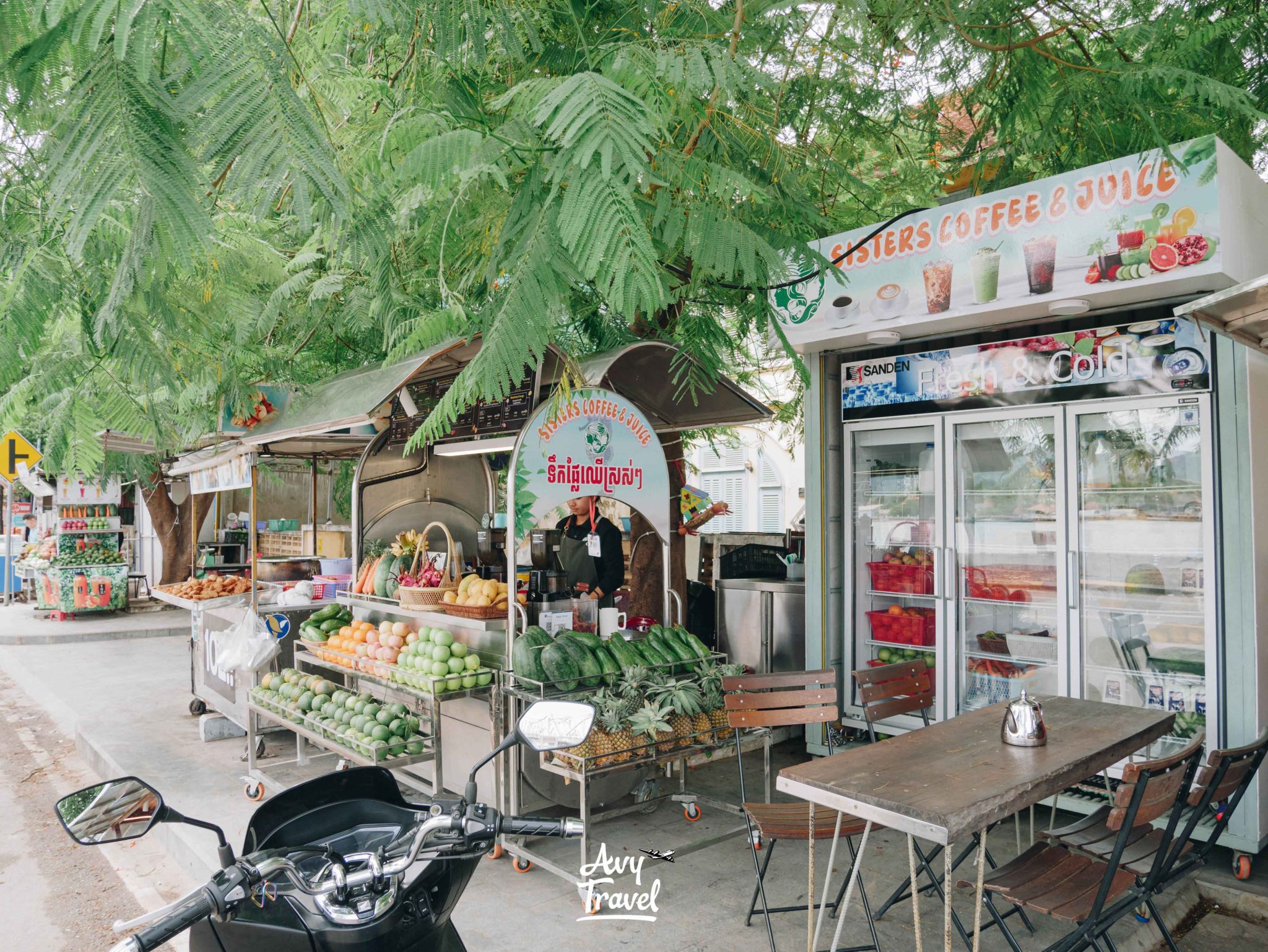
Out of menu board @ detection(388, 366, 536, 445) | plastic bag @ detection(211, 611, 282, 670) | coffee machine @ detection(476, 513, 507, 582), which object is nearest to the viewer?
menu board @ detection(388, 366, 536, 445)

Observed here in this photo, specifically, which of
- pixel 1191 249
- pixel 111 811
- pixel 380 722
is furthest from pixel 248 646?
pixel 1191 249

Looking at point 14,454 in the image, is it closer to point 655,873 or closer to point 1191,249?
point 655,873

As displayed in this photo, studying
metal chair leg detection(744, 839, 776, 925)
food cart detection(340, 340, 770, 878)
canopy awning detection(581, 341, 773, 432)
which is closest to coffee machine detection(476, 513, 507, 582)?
food cart detection(340, 340, 770, 878)

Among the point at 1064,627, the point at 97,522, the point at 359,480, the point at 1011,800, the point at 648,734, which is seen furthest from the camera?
the point at 97,522

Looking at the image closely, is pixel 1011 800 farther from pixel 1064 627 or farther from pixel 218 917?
pixel 1064 627

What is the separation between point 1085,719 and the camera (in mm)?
3926

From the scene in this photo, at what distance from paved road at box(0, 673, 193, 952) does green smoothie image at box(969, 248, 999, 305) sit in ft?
18.2

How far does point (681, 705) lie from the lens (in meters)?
4.52

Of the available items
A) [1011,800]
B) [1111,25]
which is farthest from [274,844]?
[1111,25]

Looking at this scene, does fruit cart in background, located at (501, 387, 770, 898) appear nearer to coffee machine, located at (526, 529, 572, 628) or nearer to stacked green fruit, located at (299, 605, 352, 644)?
coffee machine, located at (526, 529, 572, 628)

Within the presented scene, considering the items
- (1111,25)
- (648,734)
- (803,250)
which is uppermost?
(1111,25)

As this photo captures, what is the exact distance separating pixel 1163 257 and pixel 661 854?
423 cm

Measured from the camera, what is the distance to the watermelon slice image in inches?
173

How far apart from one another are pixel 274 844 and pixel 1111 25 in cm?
662
